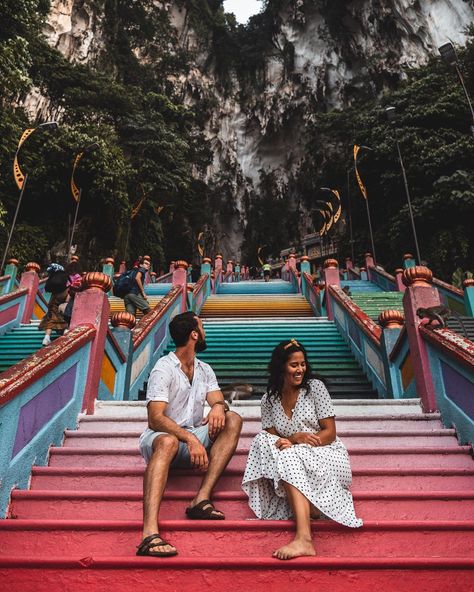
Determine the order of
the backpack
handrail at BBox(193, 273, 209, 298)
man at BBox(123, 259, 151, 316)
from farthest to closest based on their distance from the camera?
1. handrail at BBox(193, 273, 209, 298)
2. man at BBox(123, 259, 151, 316)
3. the backpack

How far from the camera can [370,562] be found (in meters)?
1.88

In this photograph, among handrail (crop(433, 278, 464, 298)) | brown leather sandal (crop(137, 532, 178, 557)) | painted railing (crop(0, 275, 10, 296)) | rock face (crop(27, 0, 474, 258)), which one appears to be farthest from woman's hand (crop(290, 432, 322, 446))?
rock face (crop(27, 0, 474, 258))

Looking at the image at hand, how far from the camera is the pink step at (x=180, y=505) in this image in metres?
2.37

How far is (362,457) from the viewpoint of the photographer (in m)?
2.95

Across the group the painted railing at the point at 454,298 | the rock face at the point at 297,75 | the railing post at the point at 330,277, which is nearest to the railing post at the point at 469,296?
the painted railing at the point at 454,298

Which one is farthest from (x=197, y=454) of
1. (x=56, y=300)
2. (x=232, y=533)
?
(x=56, y=300)

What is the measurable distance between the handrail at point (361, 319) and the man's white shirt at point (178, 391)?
3.07 meters

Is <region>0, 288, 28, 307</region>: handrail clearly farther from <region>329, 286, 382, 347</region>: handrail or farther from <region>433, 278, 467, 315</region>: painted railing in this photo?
<region>433, 278, 467, 315</region>: painted railing

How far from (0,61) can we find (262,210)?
26109 mm

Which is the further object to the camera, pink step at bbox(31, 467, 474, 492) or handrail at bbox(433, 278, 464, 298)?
handrail at bbox(433, 278, 464, 298)

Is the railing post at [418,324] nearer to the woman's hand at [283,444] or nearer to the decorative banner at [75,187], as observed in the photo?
the woman's hand at [283,444]

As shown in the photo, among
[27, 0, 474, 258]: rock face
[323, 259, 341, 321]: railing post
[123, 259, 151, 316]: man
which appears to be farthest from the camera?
[27, 0, 474, 258]: rock face

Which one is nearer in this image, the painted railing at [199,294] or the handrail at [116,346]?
the handrail at [116,346]

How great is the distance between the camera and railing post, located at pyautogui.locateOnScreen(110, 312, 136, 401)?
471cm
